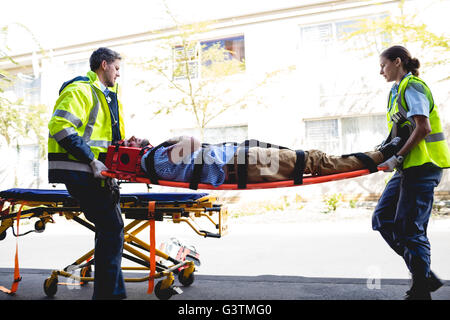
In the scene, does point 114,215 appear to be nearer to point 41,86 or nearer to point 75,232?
point 75,232

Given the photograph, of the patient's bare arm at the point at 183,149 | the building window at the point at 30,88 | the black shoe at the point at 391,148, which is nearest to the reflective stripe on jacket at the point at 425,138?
the black shoe at the point at 391,148

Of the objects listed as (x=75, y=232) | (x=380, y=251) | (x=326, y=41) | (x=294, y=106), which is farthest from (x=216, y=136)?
(x=380, y=251)

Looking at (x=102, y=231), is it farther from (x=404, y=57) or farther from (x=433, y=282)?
(x=404, y=57)

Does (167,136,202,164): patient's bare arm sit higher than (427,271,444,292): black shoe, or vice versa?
(167,136,202,164): patient's bare arm

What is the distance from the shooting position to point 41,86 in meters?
15.3

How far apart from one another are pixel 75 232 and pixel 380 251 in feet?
23.5

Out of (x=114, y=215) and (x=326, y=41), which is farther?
(x=326, y=41)

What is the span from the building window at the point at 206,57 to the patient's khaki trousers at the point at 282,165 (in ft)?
27.4

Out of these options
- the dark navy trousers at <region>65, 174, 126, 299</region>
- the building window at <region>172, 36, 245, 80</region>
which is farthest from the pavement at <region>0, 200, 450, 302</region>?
the building window at <region>172, 36, 245, 80</region>

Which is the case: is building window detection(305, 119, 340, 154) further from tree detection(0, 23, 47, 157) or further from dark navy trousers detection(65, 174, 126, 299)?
dark navy trousers detection(65, 174, 126, 299)

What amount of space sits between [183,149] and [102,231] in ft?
2.94

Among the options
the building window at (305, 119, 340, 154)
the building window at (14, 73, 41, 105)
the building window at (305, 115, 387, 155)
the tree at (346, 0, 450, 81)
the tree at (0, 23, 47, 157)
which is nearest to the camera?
the tree at (346, 0, 450, 81)

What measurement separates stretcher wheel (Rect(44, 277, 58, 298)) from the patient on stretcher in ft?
5.80

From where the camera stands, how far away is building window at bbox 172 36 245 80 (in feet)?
36.1
